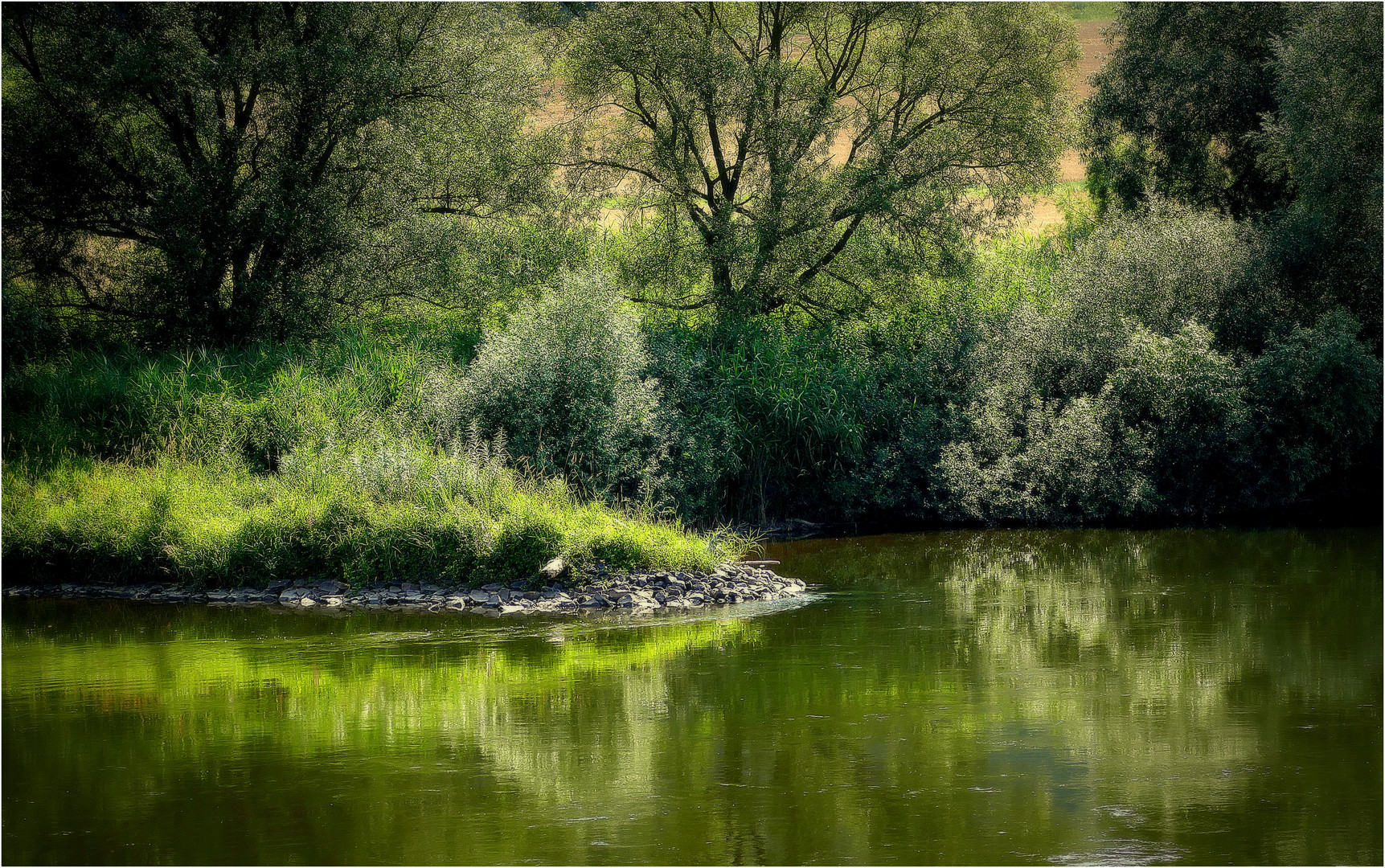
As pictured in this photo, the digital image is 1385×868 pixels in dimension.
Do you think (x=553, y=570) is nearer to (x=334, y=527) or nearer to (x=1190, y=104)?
(x=334, y=527)

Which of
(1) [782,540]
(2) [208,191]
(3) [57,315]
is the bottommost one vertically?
(1) [782,540]

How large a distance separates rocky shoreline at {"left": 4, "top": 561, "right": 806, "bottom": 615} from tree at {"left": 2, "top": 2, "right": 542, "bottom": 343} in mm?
10346

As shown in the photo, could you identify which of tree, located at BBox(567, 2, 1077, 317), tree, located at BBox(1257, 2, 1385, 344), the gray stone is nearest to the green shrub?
tree, located at BBox(1257, 2, 1385, 344)

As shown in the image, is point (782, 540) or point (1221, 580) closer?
point (1221, 580)

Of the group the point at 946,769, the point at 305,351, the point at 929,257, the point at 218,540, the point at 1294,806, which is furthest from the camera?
the point at 929,257

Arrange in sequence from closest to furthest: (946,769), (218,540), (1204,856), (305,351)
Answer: (1204,856) → (946,769) → (218,540) → (305,351)

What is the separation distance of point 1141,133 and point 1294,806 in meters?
28.0

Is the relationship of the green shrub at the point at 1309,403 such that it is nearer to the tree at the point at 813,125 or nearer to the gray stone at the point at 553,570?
the tree at the point at 813,125

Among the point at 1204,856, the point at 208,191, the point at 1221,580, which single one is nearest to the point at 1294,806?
the point at 1204,856

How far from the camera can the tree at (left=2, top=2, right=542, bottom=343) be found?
26.7 meters

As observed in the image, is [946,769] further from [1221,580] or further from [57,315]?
[57,315]

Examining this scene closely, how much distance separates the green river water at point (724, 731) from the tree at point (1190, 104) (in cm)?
1776

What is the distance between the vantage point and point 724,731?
11.9 meters

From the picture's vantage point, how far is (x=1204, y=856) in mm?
8656
